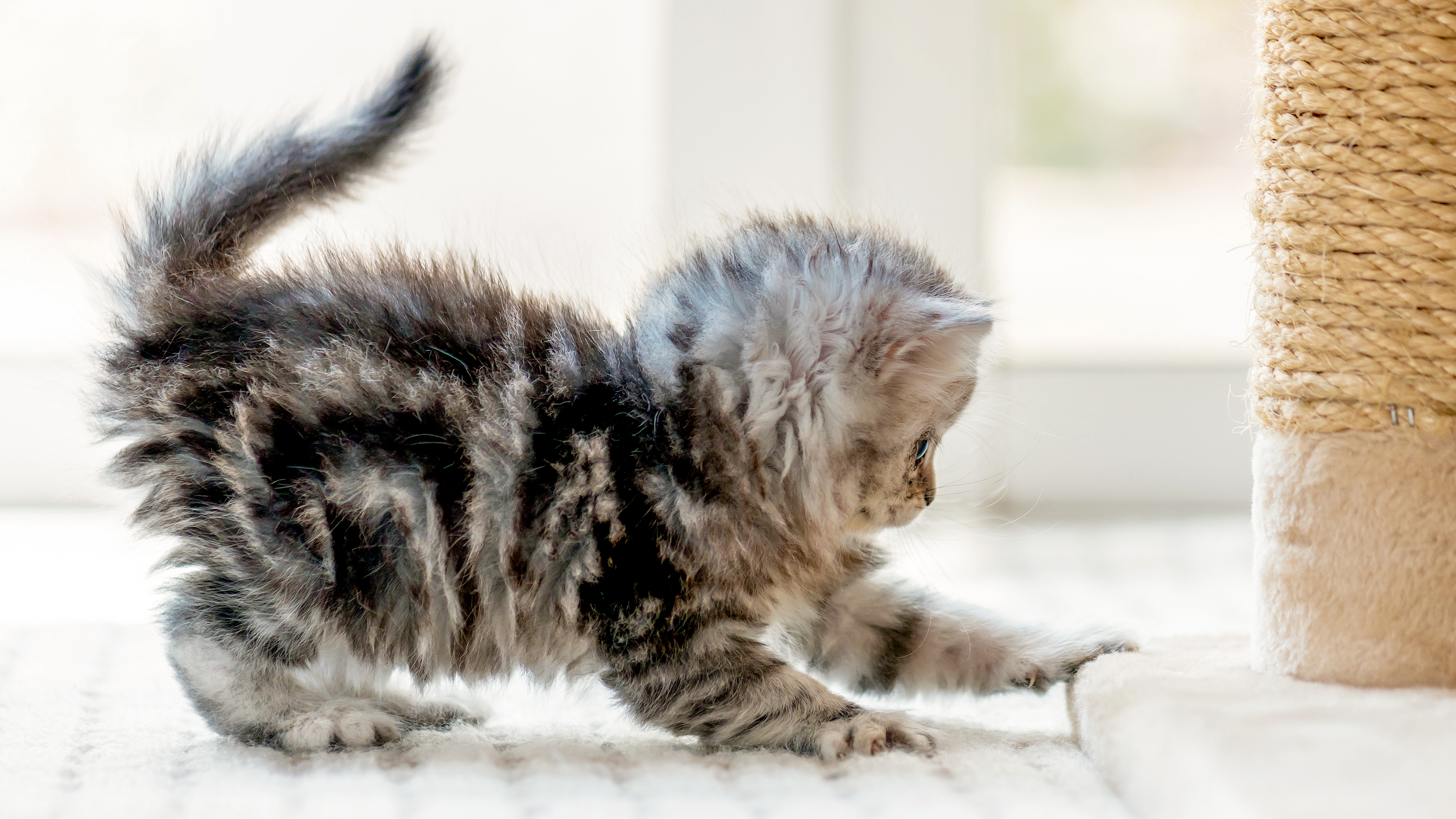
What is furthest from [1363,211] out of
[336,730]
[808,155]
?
[808,155]

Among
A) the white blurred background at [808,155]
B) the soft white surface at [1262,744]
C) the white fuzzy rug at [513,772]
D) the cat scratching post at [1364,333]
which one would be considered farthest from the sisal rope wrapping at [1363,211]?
the white blurred background at [808,155]

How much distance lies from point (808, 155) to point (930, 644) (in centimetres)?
129

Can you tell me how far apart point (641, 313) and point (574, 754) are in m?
0.40

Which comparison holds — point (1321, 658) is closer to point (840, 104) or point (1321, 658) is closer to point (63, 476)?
point (840, 104)

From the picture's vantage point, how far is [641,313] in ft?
3.90

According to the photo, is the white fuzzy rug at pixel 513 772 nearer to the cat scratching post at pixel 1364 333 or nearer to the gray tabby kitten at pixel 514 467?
the gray tabby kitten at pixel 514 467

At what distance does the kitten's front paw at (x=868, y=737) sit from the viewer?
1.05 meters

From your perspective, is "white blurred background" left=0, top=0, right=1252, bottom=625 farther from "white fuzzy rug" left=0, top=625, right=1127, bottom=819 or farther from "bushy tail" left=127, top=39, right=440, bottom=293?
"white fuzzy rug" left=0, top=625, right=1127, bottom=819

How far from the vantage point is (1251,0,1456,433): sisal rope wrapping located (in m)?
1.02

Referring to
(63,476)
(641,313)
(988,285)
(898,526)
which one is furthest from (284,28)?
(898,526)

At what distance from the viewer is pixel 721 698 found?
108 cm

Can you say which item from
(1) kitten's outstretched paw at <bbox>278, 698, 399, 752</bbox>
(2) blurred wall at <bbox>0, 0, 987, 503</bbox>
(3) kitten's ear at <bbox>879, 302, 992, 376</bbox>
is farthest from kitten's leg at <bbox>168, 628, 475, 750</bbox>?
(2) blurred wall at <bbox>0, 0, 987, 503</bbox>

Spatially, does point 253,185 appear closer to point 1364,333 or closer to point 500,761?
point 500,761

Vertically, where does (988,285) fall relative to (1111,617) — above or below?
above
